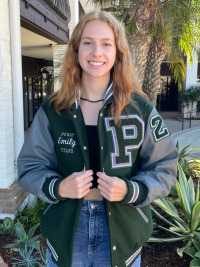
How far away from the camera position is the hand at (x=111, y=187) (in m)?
1.41

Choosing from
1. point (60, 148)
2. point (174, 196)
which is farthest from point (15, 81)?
point (174, 196)

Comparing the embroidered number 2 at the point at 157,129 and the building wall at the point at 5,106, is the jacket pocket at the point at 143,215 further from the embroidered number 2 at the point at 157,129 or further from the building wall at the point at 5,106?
the building wall at the point at 5,106

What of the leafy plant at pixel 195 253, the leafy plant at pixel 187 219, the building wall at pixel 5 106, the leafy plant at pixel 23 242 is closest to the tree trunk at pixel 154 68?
the leafy plant at pixel 187 219

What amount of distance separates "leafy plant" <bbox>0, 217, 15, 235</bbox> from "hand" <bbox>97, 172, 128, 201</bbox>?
2.26 m

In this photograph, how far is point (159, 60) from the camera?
674cm

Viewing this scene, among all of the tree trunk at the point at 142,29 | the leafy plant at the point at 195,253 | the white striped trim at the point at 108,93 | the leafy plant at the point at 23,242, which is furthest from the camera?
the tree trunk at the point at 142,29

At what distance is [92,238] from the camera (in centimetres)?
160

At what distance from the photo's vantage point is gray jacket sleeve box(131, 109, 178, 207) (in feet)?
5.01

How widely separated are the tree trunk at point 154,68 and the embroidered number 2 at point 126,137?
5.05 meters

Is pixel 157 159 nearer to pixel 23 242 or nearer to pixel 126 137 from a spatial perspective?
pixel 126 137

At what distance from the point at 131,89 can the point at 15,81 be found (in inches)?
91.3

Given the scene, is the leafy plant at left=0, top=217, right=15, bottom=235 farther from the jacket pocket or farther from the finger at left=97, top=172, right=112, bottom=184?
the finger at left=97, top=172, right=112, bottom=184

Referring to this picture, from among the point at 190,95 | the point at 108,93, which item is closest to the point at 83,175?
the point at 108,93

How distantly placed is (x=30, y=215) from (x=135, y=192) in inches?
101
